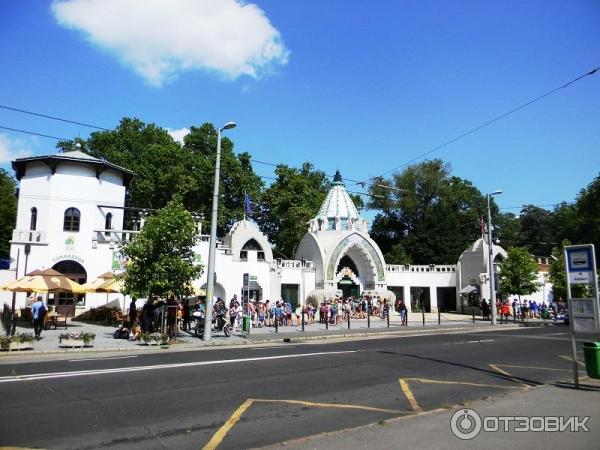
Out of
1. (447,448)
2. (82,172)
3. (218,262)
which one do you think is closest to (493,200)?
(218,262)

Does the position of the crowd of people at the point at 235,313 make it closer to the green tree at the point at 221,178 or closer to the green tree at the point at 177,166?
the green tree at the point at 221,178

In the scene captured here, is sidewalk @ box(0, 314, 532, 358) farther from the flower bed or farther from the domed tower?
the domed tower

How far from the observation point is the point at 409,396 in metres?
9.37

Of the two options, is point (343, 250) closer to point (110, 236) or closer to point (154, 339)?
point (110, 236)

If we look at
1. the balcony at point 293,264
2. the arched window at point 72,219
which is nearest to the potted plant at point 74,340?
the arched window at point 72,219

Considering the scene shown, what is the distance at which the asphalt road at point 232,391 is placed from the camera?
693 cm

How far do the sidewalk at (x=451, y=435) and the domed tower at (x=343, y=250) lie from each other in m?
32.9

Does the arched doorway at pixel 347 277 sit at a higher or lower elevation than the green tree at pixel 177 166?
lower

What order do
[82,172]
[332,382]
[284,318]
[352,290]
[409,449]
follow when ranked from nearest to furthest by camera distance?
1. [409,449]
2. [332,382]
3. [284,318]
4. [82,172]
5. [352,290]

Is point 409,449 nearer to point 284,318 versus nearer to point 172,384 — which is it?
point 172,384

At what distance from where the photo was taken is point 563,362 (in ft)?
46.8

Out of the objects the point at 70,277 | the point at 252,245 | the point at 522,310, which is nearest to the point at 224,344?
the point at 70,277

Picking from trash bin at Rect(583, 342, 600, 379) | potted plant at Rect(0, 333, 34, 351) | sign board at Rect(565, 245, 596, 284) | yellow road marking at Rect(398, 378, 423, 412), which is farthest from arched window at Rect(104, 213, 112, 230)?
trash bin at Rect(583, 342, 600, 379)

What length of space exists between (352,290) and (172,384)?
34.8 metres
